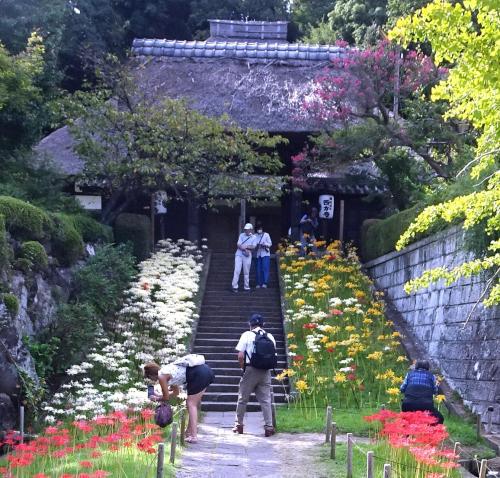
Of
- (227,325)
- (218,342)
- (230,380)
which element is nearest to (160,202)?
(227,325)

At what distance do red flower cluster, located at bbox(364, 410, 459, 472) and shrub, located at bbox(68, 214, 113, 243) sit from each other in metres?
10.6

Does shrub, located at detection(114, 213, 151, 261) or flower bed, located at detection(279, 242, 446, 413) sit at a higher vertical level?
shrub, located at detection(114, 213, 151, 261)

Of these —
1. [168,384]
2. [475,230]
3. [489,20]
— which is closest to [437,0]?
[489,20]

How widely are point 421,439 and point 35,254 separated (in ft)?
26.8

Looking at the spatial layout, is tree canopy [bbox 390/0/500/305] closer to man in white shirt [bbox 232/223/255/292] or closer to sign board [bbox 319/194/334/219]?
man in white shirt [bbox 232/223/255/292]

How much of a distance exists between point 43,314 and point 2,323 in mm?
2291

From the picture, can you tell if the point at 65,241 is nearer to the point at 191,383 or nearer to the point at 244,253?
the point at 244,253

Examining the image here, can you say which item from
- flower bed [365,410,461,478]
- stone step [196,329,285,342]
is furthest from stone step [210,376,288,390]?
flower bed [365,410,461,478]

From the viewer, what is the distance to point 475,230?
452 inches

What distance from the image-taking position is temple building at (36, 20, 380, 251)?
22453 millimetres

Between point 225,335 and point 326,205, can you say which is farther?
point 326,205

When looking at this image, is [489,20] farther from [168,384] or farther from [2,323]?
[2,323]

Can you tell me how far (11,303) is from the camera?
461 inches

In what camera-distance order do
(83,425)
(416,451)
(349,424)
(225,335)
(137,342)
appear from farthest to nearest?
(225,335) < (137,342) < (349,424) < (83,425) < (416,451)
